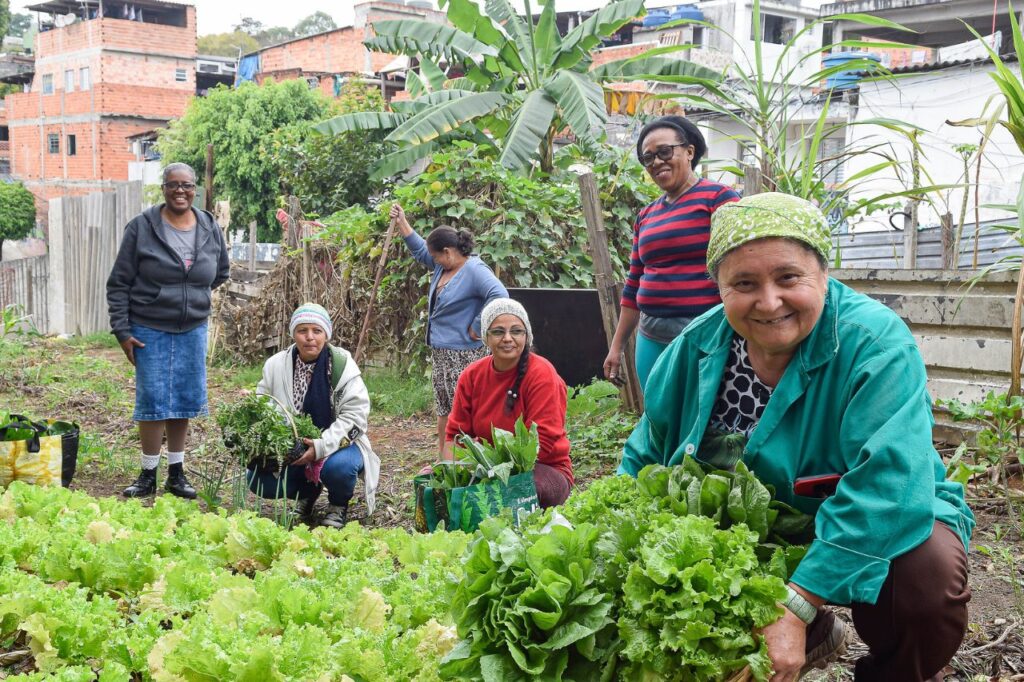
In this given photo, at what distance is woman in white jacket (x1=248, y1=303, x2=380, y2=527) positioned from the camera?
17.7ft

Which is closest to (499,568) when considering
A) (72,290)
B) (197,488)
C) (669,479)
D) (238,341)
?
(669,479)

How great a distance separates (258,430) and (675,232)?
243 centimetres

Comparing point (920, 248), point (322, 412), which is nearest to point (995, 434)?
point (322, 412)

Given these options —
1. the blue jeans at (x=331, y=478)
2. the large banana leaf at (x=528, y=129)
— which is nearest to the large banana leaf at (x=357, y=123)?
the large banana leaf at (x=528, y=129)

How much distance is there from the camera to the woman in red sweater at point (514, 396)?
15.4 feet

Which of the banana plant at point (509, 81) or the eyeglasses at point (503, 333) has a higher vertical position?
the banana plant at point (509, 81)

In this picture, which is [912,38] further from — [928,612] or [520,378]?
→ [928,612]

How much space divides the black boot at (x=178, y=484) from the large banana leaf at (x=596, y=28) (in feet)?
26.8

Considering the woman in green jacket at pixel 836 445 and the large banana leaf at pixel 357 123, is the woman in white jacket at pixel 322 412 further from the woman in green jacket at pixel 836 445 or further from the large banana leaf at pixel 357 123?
the large banana leaf at pixel 357 123

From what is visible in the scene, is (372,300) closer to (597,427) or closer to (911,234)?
(597,427)

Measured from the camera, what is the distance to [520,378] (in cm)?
483

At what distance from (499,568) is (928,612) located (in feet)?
3.35

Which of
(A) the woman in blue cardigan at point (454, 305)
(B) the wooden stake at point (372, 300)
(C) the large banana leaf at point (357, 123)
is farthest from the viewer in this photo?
(C) the large banana leaf at point (357, 123)

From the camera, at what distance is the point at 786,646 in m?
2.13
